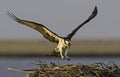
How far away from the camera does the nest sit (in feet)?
47.1

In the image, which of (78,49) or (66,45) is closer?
(66,45)

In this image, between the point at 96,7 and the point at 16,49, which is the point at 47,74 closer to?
the point at 96,7

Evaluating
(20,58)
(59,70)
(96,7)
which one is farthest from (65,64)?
(20,58)

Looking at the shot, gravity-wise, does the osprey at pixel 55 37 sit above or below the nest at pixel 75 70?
above

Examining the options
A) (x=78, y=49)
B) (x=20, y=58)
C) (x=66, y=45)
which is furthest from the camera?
(x=78, y=49)

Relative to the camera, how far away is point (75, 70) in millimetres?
14414

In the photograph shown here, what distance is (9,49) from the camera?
37250mm

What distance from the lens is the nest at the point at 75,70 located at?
14.3 metres

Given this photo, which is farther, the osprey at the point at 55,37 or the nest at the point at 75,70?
the osprey at the point at 55,37

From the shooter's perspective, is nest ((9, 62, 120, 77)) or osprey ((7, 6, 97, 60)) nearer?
nest ((9, 62, 120, 77))

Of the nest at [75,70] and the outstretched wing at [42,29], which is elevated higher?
the outstretched wing at [42,29]

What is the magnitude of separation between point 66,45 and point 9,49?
72.4 feet

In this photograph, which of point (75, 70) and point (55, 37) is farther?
point (55, 37)

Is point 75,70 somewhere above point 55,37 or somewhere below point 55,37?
below
